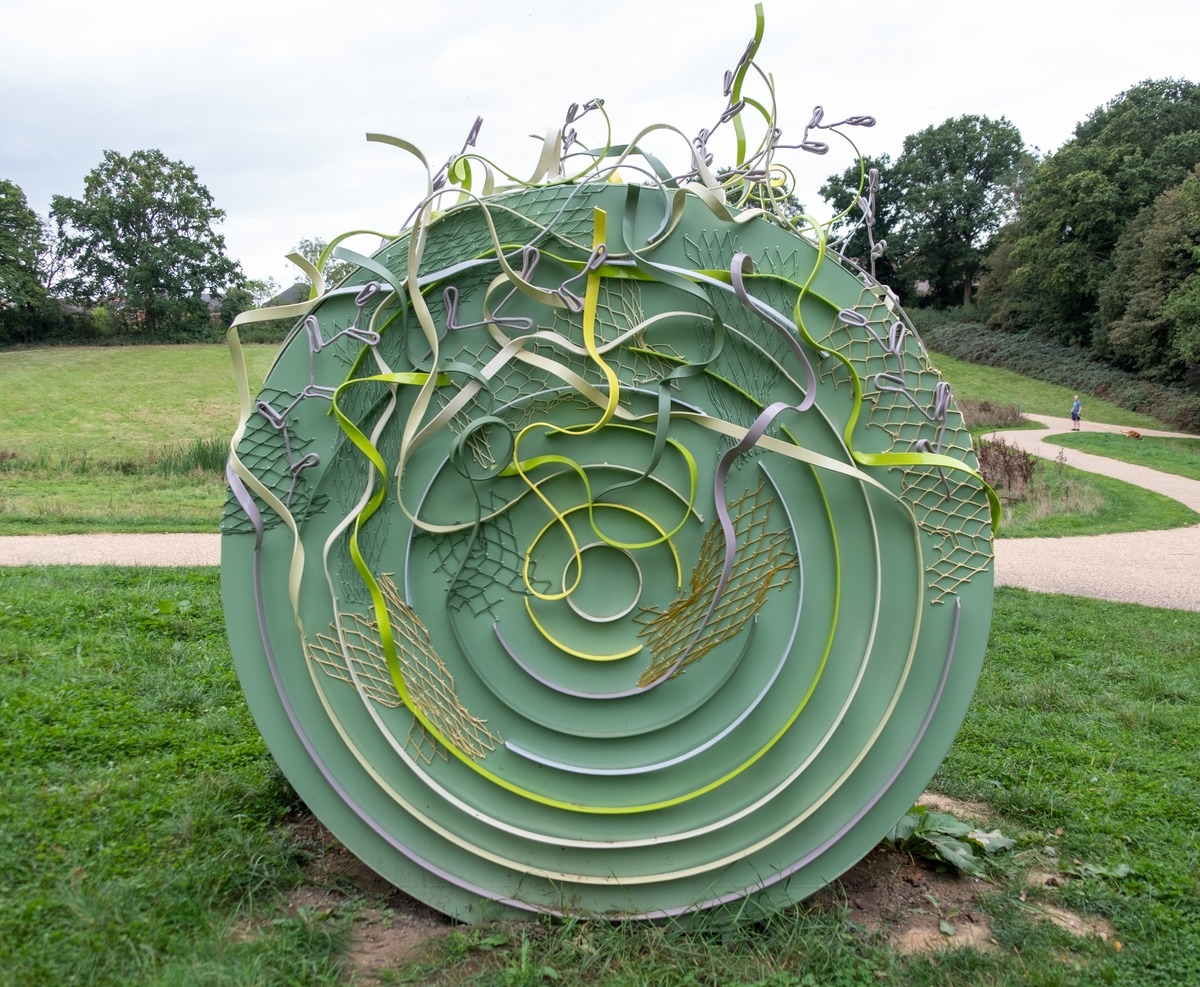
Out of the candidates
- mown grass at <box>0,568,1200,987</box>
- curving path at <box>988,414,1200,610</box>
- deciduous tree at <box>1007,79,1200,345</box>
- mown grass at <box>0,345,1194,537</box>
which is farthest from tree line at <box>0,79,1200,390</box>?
mown grass at <box>0,568,1200,987</box>

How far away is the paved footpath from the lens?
8758mm

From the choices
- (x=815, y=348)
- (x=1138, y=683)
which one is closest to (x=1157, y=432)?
(x=1138, y=683)

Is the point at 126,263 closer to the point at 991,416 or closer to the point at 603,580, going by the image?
the point at 991,416

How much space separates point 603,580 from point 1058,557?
9372mm

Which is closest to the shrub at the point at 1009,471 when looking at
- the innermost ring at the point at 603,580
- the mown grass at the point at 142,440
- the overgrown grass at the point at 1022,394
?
the mown grass at the point at 142,440

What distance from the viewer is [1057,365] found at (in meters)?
38.3

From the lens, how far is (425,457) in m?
2.90

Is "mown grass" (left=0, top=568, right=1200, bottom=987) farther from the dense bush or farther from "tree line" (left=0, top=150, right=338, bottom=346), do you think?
"tree line" (left=0, top=150, right=338, bottom=346)

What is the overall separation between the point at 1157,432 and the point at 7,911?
32042mm

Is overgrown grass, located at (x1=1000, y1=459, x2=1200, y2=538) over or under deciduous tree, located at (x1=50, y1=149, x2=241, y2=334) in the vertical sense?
under

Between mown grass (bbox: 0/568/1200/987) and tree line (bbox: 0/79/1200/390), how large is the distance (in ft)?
88.4

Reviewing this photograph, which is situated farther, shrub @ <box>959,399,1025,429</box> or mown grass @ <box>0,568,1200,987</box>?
shrub @ <box>959,399,1025,429</box>

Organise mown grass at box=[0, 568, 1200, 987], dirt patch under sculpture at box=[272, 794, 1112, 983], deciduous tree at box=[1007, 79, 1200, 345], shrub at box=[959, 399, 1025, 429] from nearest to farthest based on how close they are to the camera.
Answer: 1. mown grass at box=[0, 568, 1200, 987]
2. dirt patch under sculpture at box=[272, 794, 1112, 983]
3. shrub at box=[959, 399, 1025, 429]
4. deciduous tree at box=[1007, 79, 1200, 345]

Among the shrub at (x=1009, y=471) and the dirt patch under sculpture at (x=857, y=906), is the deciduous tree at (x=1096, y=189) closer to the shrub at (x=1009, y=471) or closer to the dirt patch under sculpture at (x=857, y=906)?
the shrub at (x=1009, y=471)
